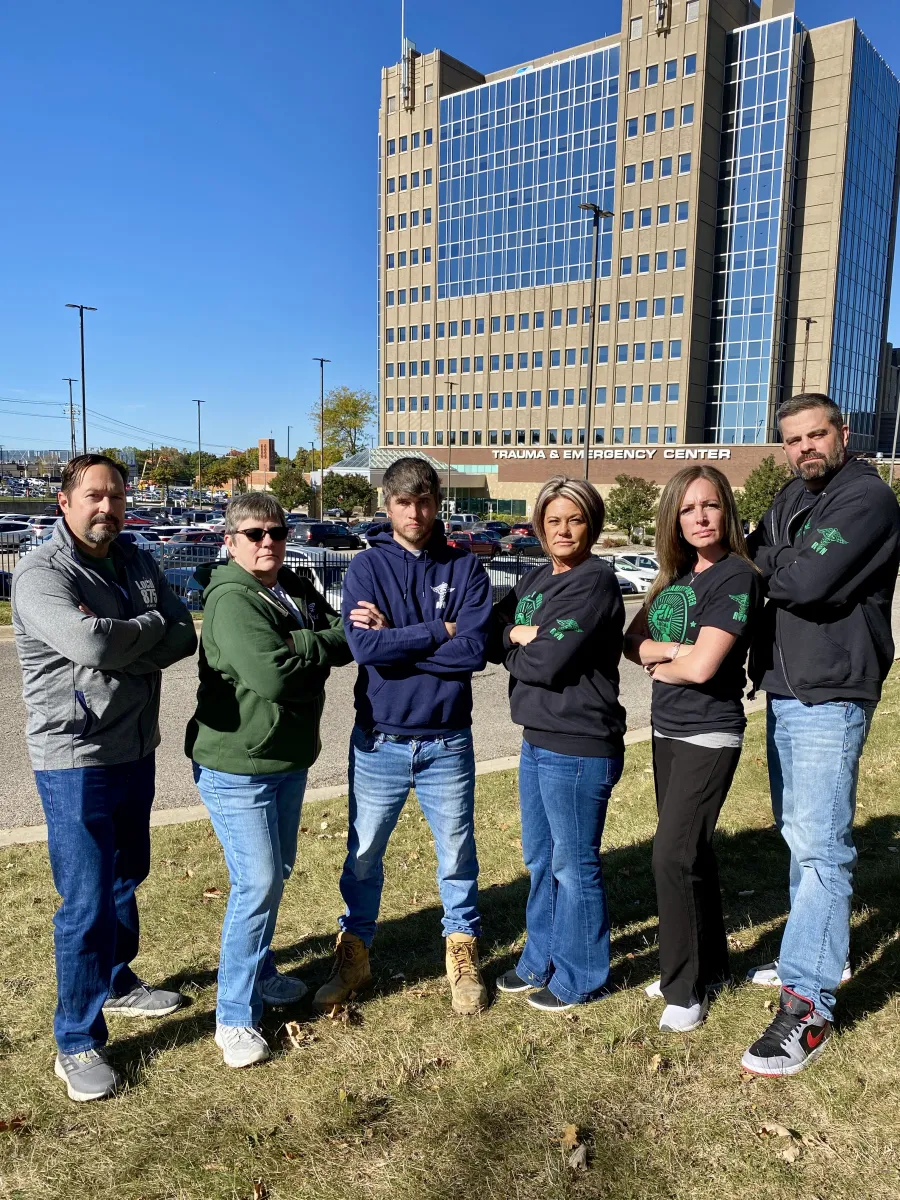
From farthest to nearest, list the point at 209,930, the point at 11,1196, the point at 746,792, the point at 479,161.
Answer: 1. the point at 479,161
2. the point at 746,792
3. the point at 209,930
4. the point at 11,1196

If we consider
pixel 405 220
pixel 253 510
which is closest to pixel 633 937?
pixel 253 510

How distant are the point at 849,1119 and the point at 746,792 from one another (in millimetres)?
3682

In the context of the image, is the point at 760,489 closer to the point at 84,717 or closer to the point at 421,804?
the point at 421,804

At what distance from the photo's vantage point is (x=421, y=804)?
3.47 m

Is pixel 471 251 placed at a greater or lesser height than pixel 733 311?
greater

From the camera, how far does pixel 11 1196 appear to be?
248 centimetres

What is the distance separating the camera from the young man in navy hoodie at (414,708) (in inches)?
132

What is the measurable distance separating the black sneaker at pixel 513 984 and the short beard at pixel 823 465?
2.48 meters

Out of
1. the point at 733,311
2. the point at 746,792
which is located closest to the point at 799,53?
the point at 733,311

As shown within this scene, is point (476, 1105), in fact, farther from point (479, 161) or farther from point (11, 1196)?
point (479, 161)

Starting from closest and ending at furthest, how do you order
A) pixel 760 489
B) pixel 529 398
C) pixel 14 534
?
pixel 14 534
pixel 760 489
pixel 529 398

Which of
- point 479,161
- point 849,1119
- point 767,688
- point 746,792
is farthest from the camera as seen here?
point 479,161

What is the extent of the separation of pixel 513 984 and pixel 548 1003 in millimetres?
203

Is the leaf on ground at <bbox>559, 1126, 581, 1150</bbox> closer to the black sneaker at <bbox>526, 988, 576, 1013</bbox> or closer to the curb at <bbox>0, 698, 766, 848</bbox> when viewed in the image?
the black sneaker at <bbox>526, 988, 576, 1013</bbox>
